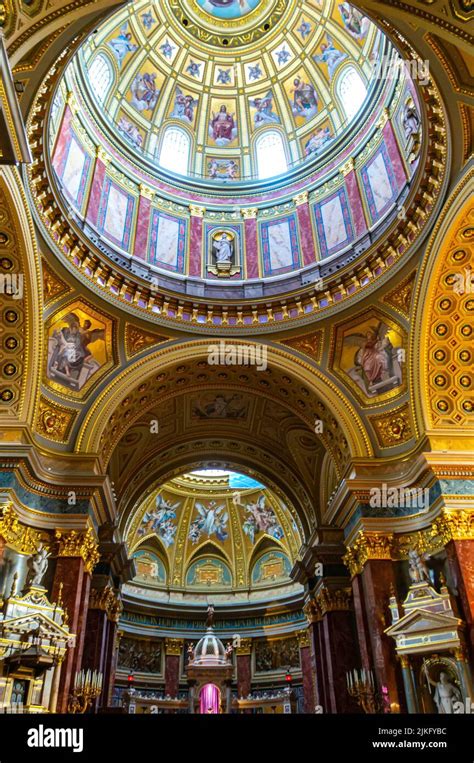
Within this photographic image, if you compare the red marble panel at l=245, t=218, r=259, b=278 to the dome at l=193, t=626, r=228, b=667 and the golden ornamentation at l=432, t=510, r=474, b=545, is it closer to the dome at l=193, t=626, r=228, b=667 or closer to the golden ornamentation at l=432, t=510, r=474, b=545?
the golden ornamentation at l=432, t=510, r=474, b=545

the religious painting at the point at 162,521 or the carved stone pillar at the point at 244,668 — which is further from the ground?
the religious painting at the point at 162,521

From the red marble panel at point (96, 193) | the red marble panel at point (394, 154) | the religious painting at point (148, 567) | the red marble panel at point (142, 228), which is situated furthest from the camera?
the religious painting at point (148, 567)

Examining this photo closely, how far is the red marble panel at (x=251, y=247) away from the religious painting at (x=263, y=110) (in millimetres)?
4676

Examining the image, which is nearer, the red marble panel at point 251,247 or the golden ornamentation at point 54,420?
Answer: the golden ornamentation at point 54,420

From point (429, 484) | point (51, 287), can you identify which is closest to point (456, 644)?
point (429, 484)

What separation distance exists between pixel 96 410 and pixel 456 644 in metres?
11.1

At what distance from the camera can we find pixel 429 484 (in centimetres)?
1471

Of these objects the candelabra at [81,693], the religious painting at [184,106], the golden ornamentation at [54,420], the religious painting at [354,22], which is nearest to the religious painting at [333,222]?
the religious painting at [354,22]

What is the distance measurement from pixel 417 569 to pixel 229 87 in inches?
761

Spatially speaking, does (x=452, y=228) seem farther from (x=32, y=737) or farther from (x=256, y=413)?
(x=32, y=737)

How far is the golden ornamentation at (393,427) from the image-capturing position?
16.4 m

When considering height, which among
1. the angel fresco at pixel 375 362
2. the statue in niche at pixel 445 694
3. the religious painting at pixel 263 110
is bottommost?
the statue in niche at pixel 445 694

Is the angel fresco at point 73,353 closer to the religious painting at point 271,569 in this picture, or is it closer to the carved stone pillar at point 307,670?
the carved stone pillar at point 307,670

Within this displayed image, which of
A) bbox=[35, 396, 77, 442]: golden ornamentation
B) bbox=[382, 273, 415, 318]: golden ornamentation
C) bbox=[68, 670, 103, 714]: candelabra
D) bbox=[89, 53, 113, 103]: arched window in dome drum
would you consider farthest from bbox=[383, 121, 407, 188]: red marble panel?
bbox=[68, 670, 103, 714]: candelabra
